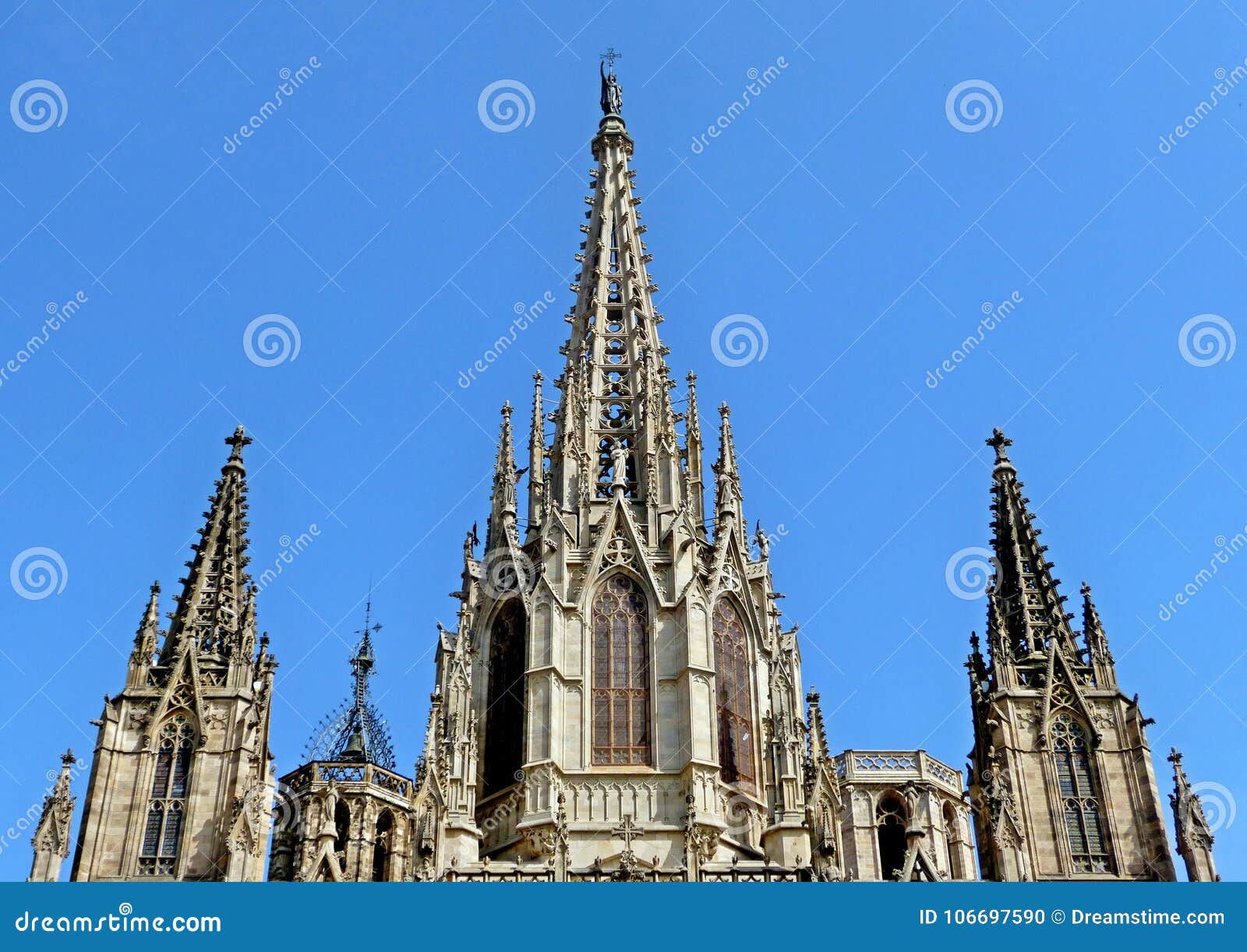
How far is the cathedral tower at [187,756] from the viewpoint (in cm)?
4778

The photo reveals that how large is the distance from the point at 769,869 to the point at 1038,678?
39.0 feet

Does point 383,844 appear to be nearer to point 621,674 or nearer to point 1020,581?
point 621,674

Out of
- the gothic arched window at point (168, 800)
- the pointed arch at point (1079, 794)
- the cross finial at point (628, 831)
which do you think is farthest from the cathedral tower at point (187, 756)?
the pointed arch at point (1079, 794)

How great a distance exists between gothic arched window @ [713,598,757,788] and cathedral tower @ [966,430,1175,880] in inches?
283

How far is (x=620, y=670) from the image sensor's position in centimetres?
5434

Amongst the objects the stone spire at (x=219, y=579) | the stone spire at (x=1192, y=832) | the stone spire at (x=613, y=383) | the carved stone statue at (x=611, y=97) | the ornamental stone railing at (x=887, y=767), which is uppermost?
the carved stone statue at (x=611, y=97)

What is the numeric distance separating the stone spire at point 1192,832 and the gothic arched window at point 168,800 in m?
28.6

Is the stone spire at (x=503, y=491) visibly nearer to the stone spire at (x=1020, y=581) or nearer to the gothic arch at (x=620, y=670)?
the gothic arch at (x=620, y=670)

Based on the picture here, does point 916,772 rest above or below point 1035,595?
below

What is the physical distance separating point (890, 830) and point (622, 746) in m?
9.08

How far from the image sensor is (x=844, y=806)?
53.5 m
